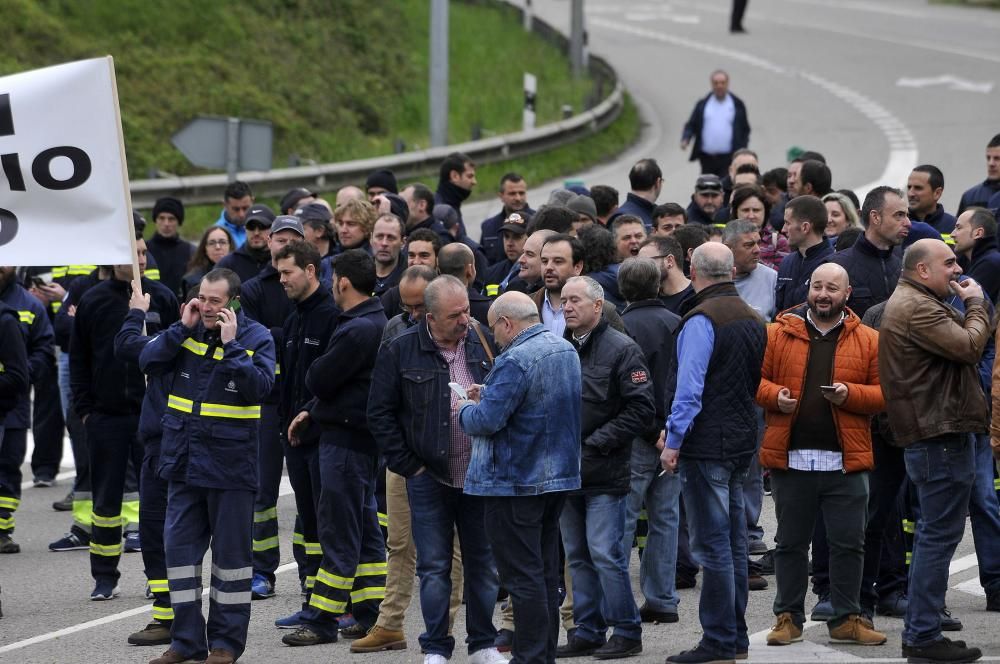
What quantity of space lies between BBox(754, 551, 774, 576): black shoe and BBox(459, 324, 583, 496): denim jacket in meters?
2.81

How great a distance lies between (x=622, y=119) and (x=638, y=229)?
17.6 metres

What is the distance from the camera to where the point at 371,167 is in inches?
880

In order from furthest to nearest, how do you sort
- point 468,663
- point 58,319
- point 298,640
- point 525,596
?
point 58,319
point 298,640
point 468,663
point 525,596

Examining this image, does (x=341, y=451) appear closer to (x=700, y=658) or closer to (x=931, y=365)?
(x=700, y=658)

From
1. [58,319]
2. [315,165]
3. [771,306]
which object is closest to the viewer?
[771,306]

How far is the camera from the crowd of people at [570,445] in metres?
8.83

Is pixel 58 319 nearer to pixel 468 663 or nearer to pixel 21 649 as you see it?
pixel 21 649

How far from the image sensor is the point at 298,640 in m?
9.74

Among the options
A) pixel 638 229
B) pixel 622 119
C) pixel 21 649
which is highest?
pixel 622 119

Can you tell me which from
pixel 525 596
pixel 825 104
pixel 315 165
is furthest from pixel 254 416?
pixel 825 104

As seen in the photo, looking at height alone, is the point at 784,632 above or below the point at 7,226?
below

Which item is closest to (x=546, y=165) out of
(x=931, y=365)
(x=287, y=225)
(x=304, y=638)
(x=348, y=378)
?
(x=287, y=225)

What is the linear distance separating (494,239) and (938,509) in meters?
6.12

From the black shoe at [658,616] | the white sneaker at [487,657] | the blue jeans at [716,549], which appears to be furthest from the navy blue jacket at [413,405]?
the black shoe at [658,616]
